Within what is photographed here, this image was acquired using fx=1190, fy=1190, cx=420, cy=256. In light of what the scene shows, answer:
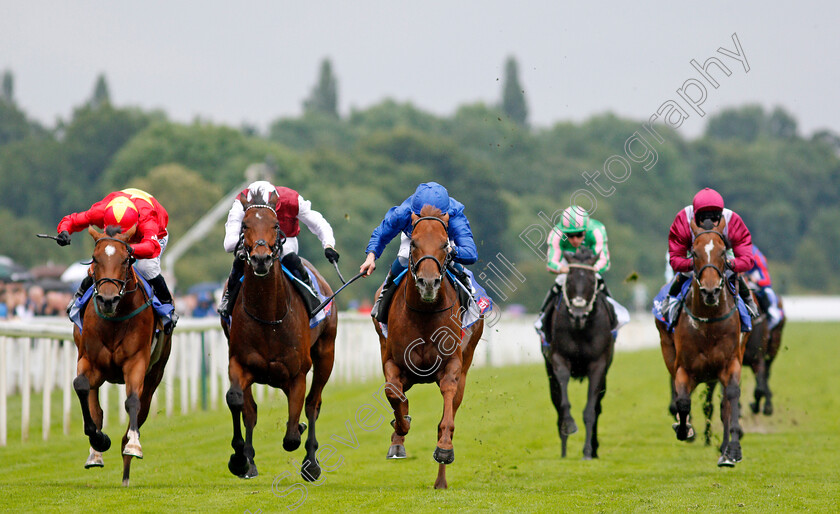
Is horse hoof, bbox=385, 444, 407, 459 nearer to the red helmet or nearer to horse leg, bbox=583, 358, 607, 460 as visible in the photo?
the red helmet

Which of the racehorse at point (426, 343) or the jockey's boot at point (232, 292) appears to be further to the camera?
the jockey's boot at point (232, 292)

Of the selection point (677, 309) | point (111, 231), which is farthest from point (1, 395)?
point (677, 309)

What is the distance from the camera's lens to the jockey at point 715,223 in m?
9.38

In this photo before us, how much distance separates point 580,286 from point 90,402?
479 cm

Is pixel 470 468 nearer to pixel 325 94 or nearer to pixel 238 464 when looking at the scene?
pixel 238 464

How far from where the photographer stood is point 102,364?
8.45m

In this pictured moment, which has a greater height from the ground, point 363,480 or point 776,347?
point 776,347

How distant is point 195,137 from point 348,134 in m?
40.4

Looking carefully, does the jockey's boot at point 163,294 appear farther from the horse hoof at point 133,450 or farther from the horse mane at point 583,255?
the horse mane at point 583,255

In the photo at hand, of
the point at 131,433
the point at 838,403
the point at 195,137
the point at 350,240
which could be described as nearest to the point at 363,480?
the point at 131,433

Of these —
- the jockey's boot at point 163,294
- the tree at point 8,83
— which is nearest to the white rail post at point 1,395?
the jockey's boot at point 163,294

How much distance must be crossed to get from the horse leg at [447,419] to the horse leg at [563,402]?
2281mm

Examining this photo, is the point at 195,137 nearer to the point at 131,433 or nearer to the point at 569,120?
the point at 569,120

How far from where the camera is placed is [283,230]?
30.3 ft
